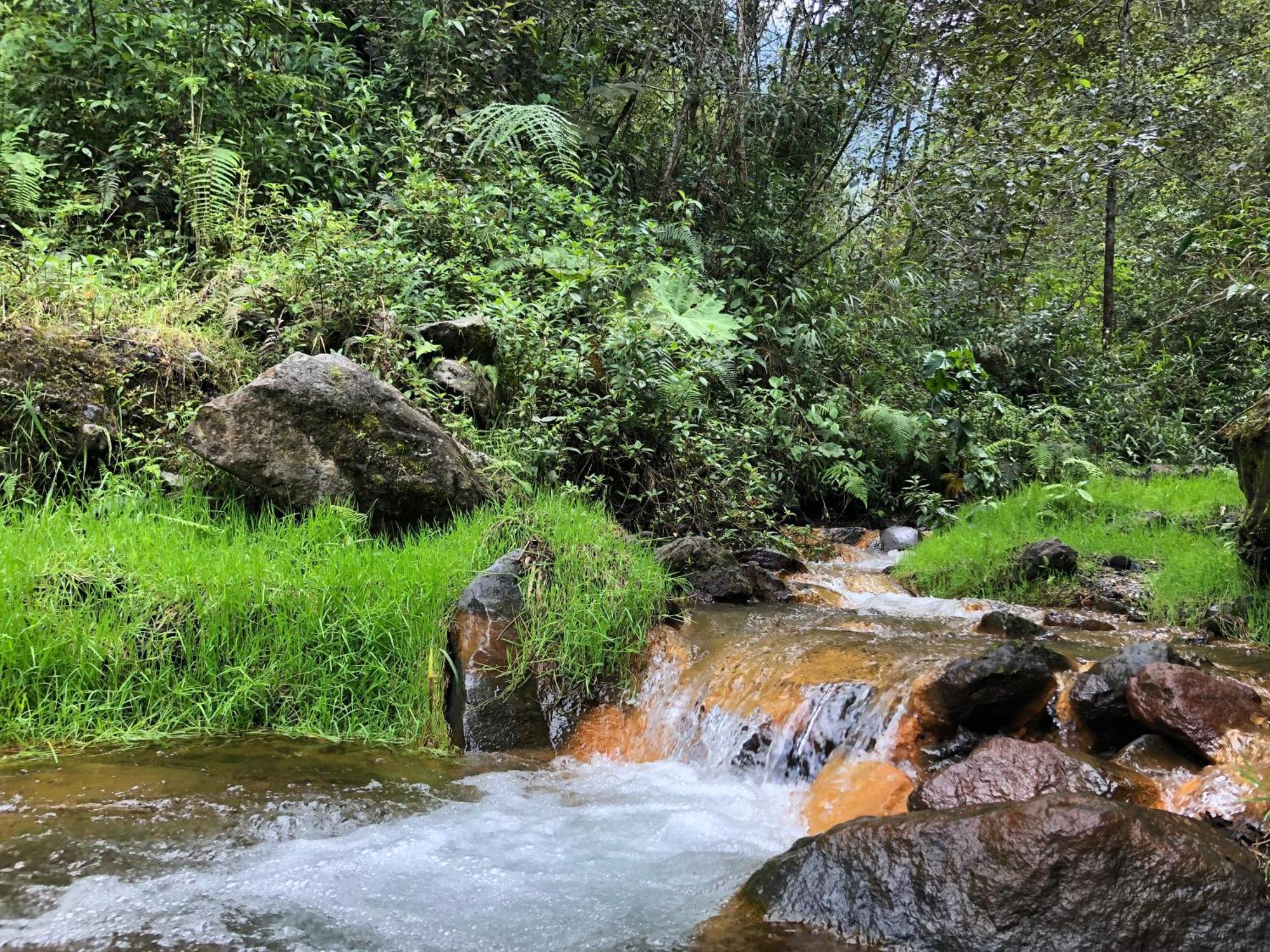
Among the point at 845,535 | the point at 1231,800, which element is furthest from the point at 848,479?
the point at 1231,800

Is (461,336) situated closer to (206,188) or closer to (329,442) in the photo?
(329,442)

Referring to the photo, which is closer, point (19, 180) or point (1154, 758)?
point (1154, 758)

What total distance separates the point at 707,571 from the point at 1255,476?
3.60 meters

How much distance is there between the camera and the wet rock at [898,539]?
8672 mm

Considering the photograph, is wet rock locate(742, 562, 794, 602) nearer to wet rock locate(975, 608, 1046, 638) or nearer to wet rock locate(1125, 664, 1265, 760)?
wet rock locate(975, 608, 1046, 638)

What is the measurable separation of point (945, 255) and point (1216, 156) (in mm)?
3179

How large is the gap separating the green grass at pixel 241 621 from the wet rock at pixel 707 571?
1150 millimetres

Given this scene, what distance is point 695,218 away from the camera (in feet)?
36.2

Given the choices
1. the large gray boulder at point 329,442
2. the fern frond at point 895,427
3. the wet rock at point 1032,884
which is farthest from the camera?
the fern frond at point 895,427

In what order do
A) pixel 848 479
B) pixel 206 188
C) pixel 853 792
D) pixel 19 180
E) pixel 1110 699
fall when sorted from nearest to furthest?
1. pixel 853 792
2. pixel 1110 699
3. pixel 19 180
4. pixel 206 188
5. pixel 848 479

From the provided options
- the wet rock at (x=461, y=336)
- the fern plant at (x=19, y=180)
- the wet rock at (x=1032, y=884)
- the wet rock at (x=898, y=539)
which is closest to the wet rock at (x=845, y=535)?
the wet rock at (x=898, y=539)

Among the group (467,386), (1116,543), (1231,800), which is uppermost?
(467,386)

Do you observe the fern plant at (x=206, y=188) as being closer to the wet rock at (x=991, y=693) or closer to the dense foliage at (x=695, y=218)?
the dense foliage at (x=695, y=218)

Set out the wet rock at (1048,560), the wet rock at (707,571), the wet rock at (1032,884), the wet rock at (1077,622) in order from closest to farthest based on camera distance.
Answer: the wet rock at (1032,884)
the wet rock at (1077,622)
the wet rock at (707,571)
the wet rock at (1048,560)
